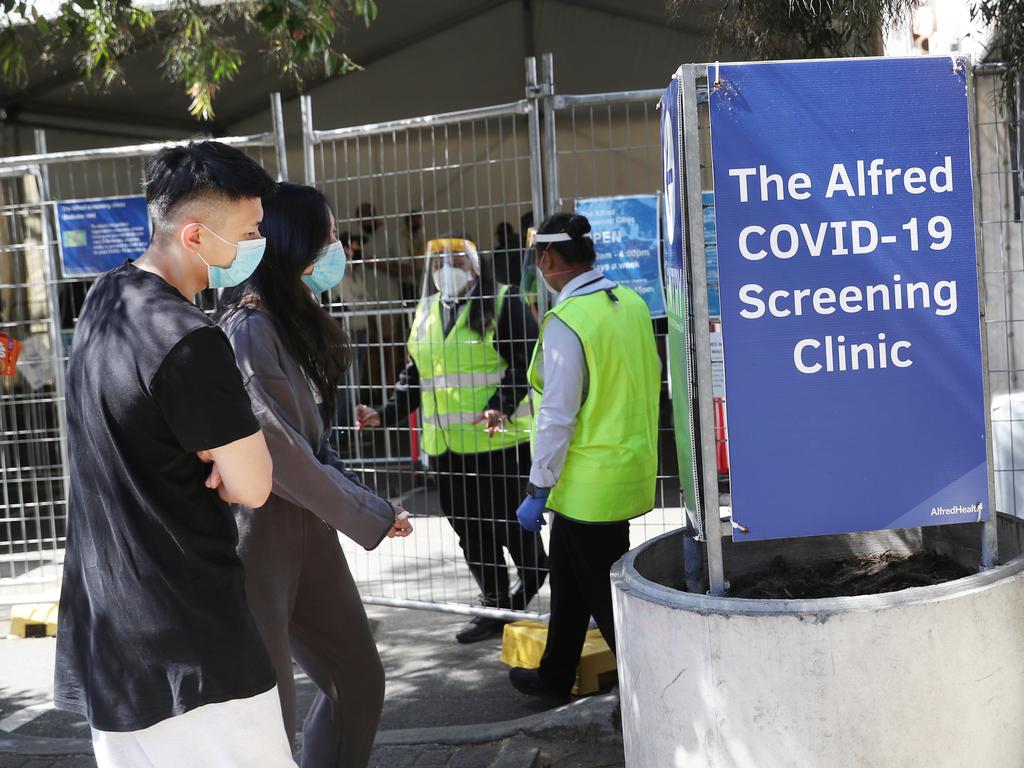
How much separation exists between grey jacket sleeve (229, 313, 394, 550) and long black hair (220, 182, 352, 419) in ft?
0.38

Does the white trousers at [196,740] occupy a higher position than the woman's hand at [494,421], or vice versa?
the woman's hand at [494,421]

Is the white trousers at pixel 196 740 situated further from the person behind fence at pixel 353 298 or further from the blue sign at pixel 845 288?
the person behind fence at pixel 353 298

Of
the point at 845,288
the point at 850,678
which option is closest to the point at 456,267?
the point at 845,288

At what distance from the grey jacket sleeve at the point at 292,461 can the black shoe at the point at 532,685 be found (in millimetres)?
1718

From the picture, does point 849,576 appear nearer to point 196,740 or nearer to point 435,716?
point 196,740

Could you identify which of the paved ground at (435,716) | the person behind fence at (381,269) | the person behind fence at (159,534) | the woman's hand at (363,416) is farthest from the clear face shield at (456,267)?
the person behind fence at (159,534)

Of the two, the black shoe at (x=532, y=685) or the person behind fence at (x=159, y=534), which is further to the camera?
the black shoe at (x=532, y=685)

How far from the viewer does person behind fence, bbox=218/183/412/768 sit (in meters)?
3.09

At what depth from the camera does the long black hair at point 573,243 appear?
4473 millimetres

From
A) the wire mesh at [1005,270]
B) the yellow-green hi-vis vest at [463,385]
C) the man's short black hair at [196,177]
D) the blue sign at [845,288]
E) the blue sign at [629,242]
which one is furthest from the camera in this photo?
the yellow-green hi-vis vest at [463,385]

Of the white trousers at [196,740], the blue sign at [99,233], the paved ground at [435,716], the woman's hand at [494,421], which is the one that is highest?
the blue sign at [99,233]

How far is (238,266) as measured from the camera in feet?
8.65

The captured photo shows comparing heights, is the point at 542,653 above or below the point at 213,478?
below

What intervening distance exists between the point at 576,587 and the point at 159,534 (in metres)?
2.45
